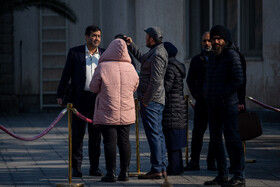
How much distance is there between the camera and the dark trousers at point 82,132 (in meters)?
8.17

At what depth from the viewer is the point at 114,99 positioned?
7555 mm

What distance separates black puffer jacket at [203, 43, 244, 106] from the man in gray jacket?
70cm

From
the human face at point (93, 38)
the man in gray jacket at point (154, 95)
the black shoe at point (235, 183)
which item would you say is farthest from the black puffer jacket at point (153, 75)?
the black shoe at point (235, 183)

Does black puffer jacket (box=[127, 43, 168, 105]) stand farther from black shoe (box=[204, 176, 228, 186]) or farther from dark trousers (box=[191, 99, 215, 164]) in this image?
black shoe (box=[204, 176, 228, 186])

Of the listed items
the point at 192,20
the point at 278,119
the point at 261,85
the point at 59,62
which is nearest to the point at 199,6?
the point at 192,20

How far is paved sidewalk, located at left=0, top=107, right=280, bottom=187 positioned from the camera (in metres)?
7.73

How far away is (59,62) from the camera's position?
62.5 ft

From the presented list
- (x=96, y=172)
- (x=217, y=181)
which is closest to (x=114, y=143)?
(x=96, y=172)

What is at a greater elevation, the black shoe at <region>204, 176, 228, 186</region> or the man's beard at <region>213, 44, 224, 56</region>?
the man's beard at <region>213, 44, 224, 56</region>

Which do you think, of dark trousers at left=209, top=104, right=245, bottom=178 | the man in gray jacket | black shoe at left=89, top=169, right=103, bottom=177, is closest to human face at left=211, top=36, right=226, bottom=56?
dark trousers at left=209, top=104, right=245, bottom=178

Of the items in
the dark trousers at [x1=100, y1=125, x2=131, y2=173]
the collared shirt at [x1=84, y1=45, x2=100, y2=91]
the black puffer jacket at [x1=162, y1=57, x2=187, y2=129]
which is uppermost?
the collared shirt at [x1=84, y1=45, x2=100, y2=91]

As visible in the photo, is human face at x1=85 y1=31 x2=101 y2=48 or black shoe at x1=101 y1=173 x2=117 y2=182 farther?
human face at x1=85 y1=31 x2=101 y2=48

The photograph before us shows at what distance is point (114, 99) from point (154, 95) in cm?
50

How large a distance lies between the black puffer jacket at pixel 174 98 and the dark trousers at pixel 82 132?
2.93 ft
